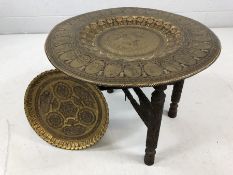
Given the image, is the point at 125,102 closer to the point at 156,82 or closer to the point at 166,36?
the point at 166,36

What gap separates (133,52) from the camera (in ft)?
5.82

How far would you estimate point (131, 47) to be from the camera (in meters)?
1.82

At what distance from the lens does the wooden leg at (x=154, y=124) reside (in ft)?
5.37

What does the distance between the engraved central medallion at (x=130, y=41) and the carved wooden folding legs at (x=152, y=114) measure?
251mm

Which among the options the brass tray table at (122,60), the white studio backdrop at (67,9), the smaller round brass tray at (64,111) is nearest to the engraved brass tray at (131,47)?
the brass tray table at (122,60)

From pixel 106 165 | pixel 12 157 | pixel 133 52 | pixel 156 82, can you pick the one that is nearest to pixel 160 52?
pixel 133 52

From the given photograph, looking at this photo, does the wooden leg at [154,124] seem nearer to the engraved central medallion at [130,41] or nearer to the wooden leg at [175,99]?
the engraved central medallion at [130,41]

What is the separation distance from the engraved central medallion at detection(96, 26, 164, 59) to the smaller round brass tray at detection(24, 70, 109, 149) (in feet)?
0.99

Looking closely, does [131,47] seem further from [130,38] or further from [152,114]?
[152,114]

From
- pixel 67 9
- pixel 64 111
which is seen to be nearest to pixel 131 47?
pixel 64 111

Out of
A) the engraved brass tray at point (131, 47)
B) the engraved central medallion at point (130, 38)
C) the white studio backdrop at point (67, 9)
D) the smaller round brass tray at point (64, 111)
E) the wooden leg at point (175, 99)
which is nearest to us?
the engraved brass tray at point (131, 47)

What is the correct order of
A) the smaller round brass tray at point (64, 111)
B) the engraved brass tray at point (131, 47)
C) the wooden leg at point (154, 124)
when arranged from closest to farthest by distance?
the engraved brass tray at point (131, 47)
the wooden leg at point (154, 124)
the smaller round brass tray at point (64, 111)

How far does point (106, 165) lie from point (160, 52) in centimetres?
78

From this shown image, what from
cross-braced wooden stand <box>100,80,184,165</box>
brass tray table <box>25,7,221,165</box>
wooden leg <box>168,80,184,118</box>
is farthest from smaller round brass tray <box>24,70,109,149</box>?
wooden leg <box>168,80,184,118</box>
